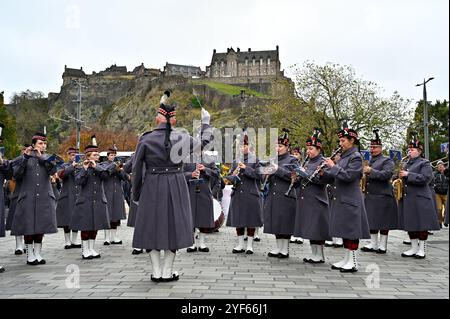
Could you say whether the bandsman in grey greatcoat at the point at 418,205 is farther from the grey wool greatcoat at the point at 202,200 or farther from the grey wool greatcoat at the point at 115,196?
the grey wool greatcoat at the point at 115,196

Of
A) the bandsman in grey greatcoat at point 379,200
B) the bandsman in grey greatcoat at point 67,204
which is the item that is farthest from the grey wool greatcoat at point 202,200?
the bandsman in grey greatcoat at point 379,200

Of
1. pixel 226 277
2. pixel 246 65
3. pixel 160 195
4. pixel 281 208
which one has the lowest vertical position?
pixel 226 277

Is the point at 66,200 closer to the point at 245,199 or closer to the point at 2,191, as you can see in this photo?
the point at 2,191

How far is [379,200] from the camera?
10.1 m

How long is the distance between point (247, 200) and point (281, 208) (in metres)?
1.04

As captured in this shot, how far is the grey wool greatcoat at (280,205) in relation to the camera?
30.0ft

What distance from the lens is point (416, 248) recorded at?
9523 mm

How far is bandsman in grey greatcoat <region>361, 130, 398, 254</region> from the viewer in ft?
32.6

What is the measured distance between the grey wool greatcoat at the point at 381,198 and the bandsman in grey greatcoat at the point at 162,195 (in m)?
4.89

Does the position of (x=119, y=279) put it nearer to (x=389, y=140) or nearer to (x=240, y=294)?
(x=240, y=294)

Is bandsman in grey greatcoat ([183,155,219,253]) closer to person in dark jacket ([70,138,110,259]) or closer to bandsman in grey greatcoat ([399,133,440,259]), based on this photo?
person in dark jacket ([70,138,110,259])

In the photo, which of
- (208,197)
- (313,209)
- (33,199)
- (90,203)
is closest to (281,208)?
(313,209)

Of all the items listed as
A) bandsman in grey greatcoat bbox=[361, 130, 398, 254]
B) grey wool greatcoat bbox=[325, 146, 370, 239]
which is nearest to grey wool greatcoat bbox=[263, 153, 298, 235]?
grey wool greatcoat bbox=[325, 146, 370, 239]
